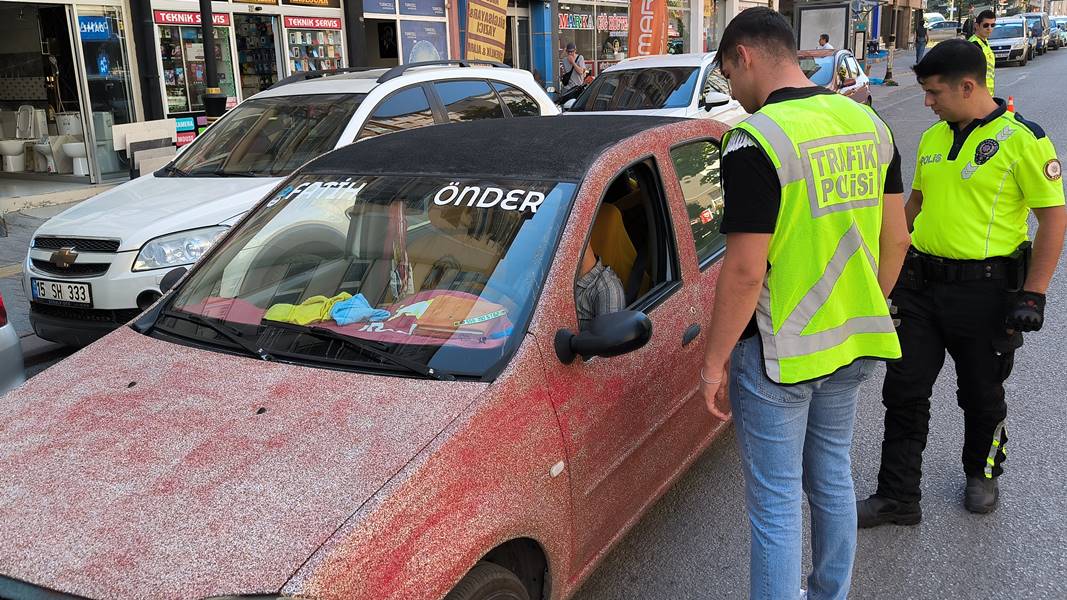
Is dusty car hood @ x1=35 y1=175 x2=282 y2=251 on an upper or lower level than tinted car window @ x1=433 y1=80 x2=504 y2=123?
lower

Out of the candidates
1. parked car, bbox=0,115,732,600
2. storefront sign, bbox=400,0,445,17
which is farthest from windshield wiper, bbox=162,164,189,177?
storefront sign, bbox=400,0,445,17

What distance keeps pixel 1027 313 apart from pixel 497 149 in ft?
6.69

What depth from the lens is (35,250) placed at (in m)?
5.60

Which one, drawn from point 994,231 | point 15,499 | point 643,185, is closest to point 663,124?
point 643,185

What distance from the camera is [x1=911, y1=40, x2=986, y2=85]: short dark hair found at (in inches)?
129

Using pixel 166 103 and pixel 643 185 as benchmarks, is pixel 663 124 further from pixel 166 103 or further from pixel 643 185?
pixel 166 103

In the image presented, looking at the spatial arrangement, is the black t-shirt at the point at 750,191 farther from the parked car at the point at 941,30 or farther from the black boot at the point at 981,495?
the parked car at the point at 941,30

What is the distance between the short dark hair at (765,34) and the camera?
2.46 m

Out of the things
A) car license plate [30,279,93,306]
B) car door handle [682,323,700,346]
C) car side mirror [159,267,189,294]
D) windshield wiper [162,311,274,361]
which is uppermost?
car side mirror [159,267,189,294]

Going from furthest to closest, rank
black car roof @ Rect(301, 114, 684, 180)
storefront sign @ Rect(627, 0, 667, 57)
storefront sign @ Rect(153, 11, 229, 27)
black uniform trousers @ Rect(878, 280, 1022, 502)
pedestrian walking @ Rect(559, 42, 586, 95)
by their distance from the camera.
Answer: pedestrian walking @ Rect(559, 42, 586, 95) < storefront sign @ Rect(627, 0, 667, 57) < storefront sign @ Rect(153, 11, 229, 27) < black uniform trousers @ Rect(878, 280, 1022, 502) < black car roof @ Rect(301, 114, 684, 180)

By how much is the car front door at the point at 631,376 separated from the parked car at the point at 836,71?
13619mm

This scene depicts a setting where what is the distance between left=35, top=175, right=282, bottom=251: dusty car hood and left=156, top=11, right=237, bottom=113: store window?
21.5ft

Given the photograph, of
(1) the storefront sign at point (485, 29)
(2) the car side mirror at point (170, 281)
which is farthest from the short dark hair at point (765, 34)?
(1) the storefront sign at point (485, 29)

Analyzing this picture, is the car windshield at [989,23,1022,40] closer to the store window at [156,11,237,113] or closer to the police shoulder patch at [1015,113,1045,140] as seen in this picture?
the store window at [156,11,237,113]
